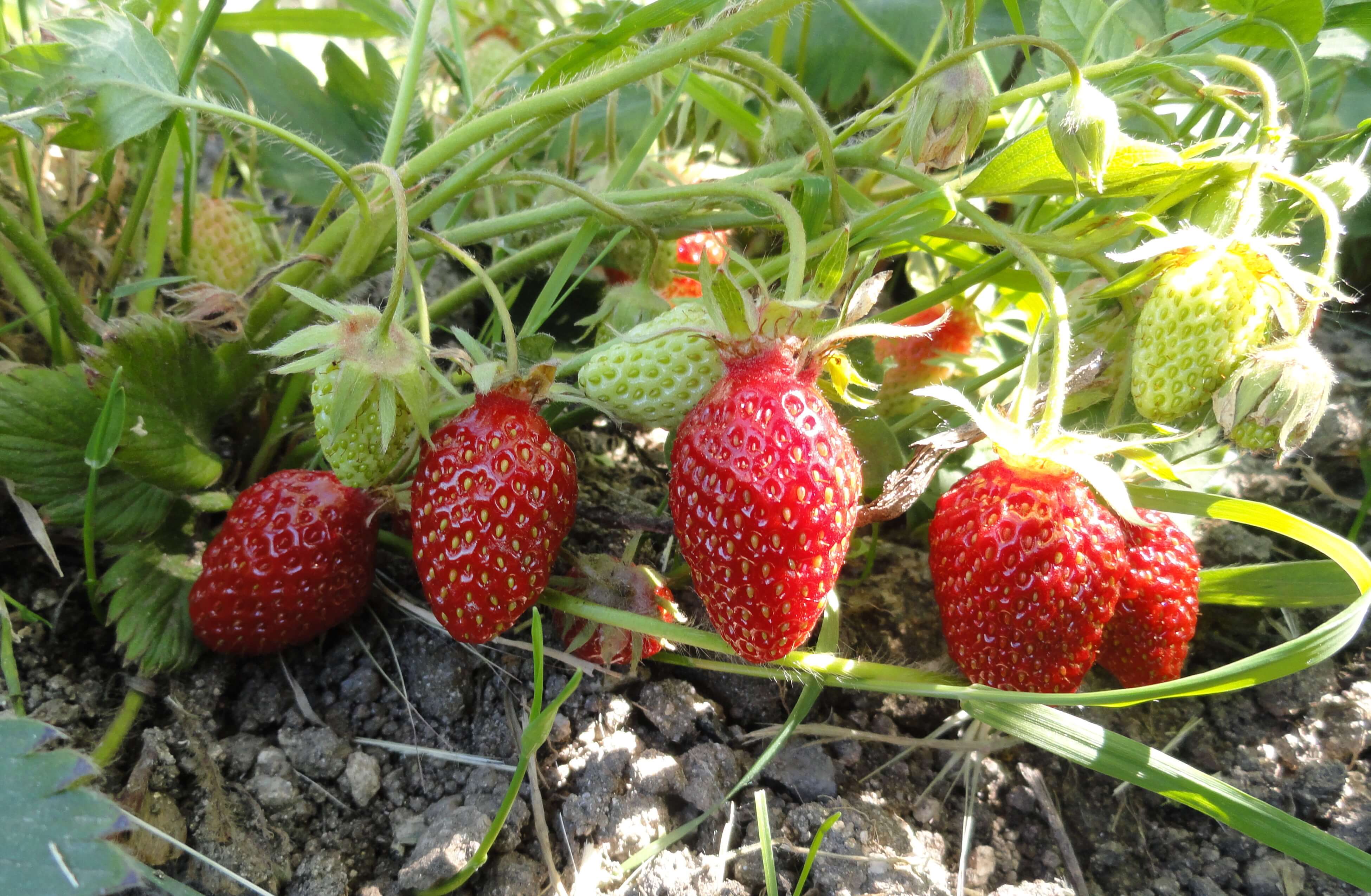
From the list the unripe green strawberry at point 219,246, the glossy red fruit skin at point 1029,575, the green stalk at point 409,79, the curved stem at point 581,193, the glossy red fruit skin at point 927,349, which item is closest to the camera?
the glossy red fruit skin at point 1029,575

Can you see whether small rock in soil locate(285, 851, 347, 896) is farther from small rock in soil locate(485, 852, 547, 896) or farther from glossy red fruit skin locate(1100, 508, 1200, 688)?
glossy red fruit skin locate(1100, 508, 1200, 688)

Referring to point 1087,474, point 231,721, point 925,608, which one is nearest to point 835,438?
point 1087,474

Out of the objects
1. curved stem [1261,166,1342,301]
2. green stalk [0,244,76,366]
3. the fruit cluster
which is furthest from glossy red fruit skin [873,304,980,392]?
green stalk [0,244,76,366]

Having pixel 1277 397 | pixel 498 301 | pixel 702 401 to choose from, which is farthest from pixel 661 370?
pixel 1277 397

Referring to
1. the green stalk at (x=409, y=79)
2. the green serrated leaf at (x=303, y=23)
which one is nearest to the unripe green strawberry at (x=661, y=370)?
the green stalk at (x=409, y=79)

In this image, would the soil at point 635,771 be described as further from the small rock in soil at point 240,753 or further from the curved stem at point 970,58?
the curved stem at point 970,58

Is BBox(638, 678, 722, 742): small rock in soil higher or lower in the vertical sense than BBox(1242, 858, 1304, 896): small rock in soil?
higher
